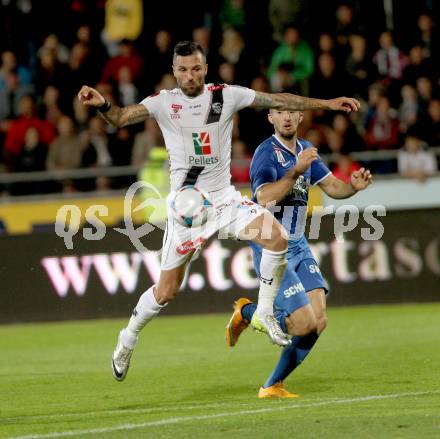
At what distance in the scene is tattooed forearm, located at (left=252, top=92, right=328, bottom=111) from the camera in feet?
30.5

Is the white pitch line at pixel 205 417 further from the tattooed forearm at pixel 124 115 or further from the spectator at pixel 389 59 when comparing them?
the spectator at pixel 389 59

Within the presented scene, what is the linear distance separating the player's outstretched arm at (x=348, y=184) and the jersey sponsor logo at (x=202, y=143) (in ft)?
3.90

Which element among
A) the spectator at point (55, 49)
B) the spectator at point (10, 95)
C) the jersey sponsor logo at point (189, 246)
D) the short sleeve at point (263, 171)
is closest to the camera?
the jersey sponsor logo at point (189, 246)

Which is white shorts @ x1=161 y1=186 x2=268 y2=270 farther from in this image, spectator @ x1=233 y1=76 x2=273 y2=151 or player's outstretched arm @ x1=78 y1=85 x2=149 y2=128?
spectator @ x1=233 y1=76 x2=273 y2=151

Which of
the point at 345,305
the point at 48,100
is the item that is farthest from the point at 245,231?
the point at 48,100

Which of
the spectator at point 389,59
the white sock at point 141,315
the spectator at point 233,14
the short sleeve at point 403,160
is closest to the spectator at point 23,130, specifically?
the spectator at point 233,14

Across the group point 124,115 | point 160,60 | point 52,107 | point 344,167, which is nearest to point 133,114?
point 124,115

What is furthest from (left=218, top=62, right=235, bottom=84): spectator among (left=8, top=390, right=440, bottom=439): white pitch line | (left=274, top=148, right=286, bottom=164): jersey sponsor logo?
(left=8, top=390, right=440, bottom=439): white pitch line

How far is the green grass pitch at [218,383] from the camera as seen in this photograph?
7953 millimetres

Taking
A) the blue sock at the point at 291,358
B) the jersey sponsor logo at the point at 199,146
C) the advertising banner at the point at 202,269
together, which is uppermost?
the jersey sponsor logo at the point at 199,146

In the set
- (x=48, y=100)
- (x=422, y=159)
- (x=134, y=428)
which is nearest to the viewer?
(x=134, y=428)

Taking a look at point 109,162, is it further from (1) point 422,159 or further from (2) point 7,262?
(1) point 422,159

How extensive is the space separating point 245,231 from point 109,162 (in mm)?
10040

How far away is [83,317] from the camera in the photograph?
16844 millimetres
